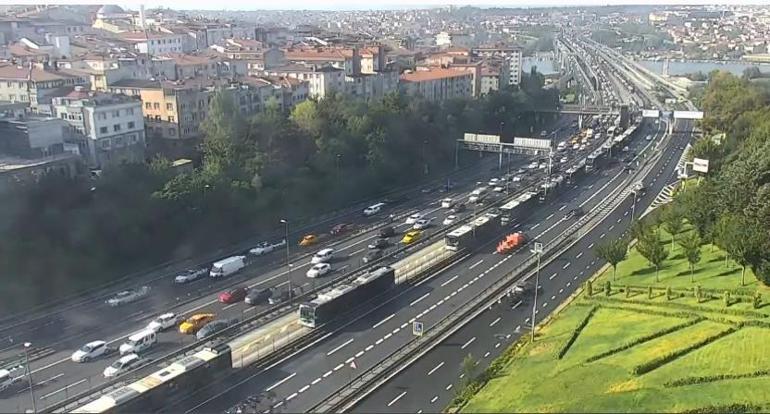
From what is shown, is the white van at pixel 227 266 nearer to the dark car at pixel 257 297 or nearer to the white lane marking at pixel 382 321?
the dark car at pixel 257 297

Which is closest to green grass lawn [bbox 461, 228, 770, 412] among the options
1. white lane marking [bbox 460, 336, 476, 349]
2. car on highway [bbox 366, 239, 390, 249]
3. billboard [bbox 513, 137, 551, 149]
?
white lane marking [bbox 460, 336, 476, 349]

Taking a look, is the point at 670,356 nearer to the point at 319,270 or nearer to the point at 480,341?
the point at 480,341

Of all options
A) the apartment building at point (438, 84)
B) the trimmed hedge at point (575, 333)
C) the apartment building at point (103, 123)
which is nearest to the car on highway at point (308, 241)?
the apartment building at point (103, 123)

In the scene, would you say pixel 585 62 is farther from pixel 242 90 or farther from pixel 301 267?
pixel 301 267

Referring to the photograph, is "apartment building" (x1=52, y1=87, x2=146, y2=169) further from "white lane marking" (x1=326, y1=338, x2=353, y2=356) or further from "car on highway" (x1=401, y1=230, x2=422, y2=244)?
"white lane marking" (x1=326, y1=338, x2=353, y2=356)

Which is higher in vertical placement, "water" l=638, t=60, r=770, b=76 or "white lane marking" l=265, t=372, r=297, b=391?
"water" l=638, t=60, r=770, b=76

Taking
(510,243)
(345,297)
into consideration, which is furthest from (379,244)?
(345,297)
